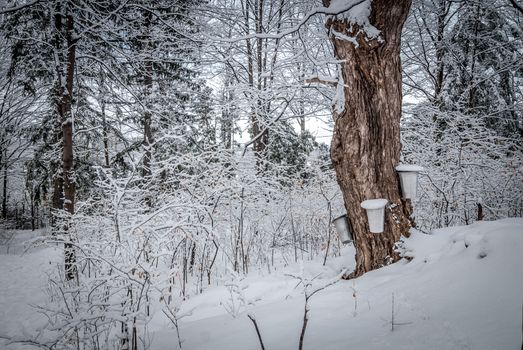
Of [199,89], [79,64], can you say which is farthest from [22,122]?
[199,89]

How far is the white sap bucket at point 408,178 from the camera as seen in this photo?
2.63m

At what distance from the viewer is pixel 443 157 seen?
18.3ft

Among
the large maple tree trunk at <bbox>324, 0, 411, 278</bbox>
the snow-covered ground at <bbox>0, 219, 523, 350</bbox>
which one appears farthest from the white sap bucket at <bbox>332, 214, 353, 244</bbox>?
the snow-covered ground at <bbox>0, 219, 523, 350</bbox>

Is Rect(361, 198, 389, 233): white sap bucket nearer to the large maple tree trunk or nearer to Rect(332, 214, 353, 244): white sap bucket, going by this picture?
the large maple tree trunk

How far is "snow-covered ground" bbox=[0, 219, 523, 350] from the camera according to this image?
128cm

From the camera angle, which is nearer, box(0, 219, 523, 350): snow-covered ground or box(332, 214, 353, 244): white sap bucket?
box(0, 219, 523, 350): snow-covered ground

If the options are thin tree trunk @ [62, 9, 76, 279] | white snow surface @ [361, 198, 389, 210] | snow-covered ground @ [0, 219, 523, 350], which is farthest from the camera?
thin tree trunk @ [62, 9, 76, 279]

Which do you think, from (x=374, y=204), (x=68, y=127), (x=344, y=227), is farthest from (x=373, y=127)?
(x=68, y=127)

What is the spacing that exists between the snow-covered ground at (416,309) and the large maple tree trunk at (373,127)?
0.82 feet

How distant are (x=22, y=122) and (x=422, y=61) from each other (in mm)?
13838

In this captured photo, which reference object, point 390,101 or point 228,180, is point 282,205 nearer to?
point 228,180

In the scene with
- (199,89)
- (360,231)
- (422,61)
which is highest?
(199,89)

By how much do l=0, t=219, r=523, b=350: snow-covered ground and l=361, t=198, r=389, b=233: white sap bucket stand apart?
0.35 meters

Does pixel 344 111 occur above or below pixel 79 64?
below
